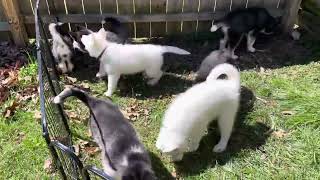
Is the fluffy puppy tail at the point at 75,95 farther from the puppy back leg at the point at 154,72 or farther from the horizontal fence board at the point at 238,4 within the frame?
the horizontal fence board at the point at 238,4

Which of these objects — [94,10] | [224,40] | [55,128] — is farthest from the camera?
[94,10]

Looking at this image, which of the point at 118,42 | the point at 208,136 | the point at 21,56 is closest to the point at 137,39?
the point at 118,42

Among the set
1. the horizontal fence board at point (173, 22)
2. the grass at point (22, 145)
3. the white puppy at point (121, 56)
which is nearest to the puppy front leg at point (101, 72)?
the white puppy at point (121, 56)

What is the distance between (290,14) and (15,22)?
393 cm

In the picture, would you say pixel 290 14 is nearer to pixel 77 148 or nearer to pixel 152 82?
pixel 152 82

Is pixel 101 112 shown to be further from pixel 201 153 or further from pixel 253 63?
pixel 253 63

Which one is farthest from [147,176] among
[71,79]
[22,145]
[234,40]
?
[234,40]

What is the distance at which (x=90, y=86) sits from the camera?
5.55 meters

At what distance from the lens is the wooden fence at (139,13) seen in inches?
233

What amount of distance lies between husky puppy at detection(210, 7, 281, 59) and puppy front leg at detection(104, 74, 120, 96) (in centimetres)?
151

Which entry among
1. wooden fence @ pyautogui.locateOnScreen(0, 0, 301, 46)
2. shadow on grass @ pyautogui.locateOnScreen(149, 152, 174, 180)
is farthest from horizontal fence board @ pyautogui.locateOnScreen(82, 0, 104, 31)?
shadow on grass @ pyautogui.locateOnScreen(149, 152, 174, 180)

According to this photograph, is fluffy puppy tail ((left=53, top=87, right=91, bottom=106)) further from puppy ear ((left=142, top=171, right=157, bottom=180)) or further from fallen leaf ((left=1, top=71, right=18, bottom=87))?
fallen leaf ((left=1, top=71, right=18, bottom=87))

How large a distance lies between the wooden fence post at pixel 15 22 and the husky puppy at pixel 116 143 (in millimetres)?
2189

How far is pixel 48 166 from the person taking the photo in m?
4.48
